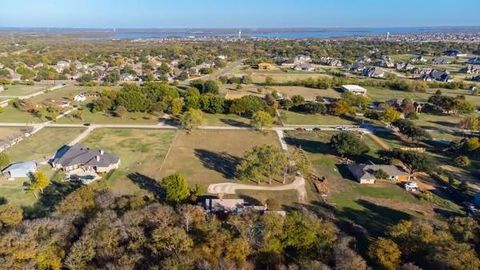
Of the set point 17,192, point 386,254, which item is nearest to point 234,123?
point 17,192

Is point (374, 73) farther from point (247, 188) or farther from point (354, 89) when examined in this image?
point (247, 188)

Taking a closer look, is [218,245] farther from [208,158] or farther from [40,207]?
[208,158]

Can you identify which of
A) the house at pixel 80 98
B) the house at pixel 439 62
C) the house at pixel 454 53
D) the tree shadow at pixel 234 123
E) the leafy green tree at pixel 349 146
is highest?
the house at pixel 454 53

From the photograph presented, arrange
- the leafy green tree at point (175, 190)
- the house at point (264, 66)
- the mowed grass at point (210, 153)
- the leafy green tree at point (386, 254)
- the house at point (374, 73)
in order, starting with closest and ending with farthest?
the leafy green tree at point (386, 254) < the leafy green tree at point (175, 190) < the mowed grass at point (210, 153) < the house at point (374, 73) < the house at point (264, 66)

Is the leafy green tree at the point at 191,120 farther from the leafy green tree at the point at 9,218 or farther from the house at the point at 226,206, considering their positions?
the leafy green tree at the point at 9,218

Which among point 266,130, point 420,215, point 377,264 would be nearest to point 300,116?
point 266,130

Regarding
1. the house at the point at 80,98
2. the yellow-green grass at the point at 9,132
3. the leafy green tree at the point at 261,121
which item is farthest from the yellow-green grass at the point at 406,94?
the yellow-green grass at the point at 9,132
